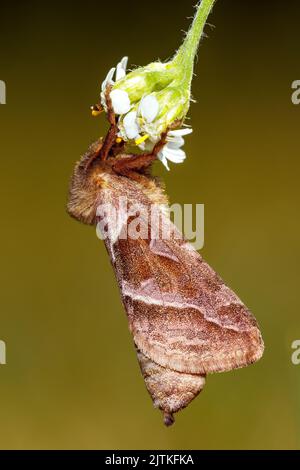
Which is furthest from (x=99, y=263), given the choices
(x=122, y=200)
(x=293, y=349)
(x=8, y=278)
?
(x=122, y=200)

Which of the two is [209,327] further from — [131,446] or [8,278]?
[8,278]

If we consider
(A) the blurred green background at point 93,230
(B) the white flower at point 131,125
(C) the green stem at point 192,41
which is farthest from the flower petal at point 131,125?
(A) the blurred green background at point 93,230

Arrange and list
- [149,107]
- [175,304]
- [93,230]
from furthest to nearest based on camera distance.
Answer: [93,230], [175,304], [149,107]

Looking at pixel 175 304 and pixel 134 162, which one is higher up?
pixel 134 162

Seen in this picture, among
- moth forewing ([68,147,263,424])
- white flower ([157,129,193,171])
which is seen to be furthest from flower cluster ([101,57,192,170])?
moth forewing ([68,147,263,424])

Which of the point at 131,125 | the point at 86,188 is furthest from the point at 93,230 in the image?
the point at 131,125

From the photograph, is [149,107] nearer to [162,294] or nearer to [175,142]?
[175,142]
